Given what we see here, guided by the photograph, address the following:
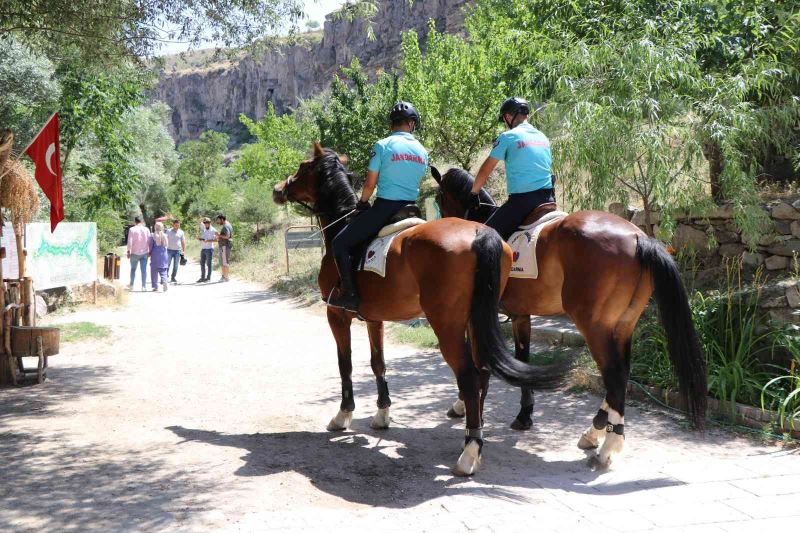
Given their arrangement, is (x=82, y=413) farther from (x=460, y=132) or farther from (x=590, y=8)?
(x=460, y=132)

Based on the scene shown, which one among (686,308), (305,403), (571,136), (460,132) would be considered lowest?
(305,403)

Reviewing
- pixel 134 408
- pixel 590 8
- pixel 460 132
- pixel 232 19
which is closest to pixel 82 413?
pixel 134 408

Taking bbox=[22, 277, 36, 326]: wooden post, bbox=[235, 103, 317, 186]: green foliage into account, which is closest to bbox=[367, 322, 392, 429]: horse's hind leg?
bbox=[22, 277, 36, 326]: wooden post

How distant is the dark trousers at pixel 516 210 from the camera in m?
6.24

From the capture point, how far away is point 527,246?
19.9ft

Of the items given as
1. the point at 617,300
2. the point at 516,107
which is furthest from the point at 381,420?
the point at 516,107

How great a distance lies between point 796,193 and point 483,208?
4939 millimetres

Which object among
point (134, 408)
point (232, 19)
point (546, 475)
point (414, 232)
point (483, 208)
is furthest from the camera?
point (232, 19)

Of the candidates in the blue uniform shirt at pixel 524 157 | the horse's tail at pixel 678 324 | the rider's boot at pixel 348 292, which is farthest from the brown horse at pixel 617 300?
the rider's boot at pixel 348 292

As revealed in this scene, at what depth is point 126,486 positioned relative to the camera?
15.9ft

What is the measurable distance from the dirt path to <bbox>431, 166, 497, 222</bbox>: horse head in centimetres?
207

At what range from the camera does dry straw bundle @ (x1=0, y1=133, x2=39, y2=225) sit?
26.4 ft

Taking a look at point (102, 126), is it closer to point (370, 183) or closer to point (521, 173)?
point (370, 183)

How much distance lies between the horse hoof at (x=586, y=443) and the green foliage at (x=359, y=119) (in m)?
13.0
